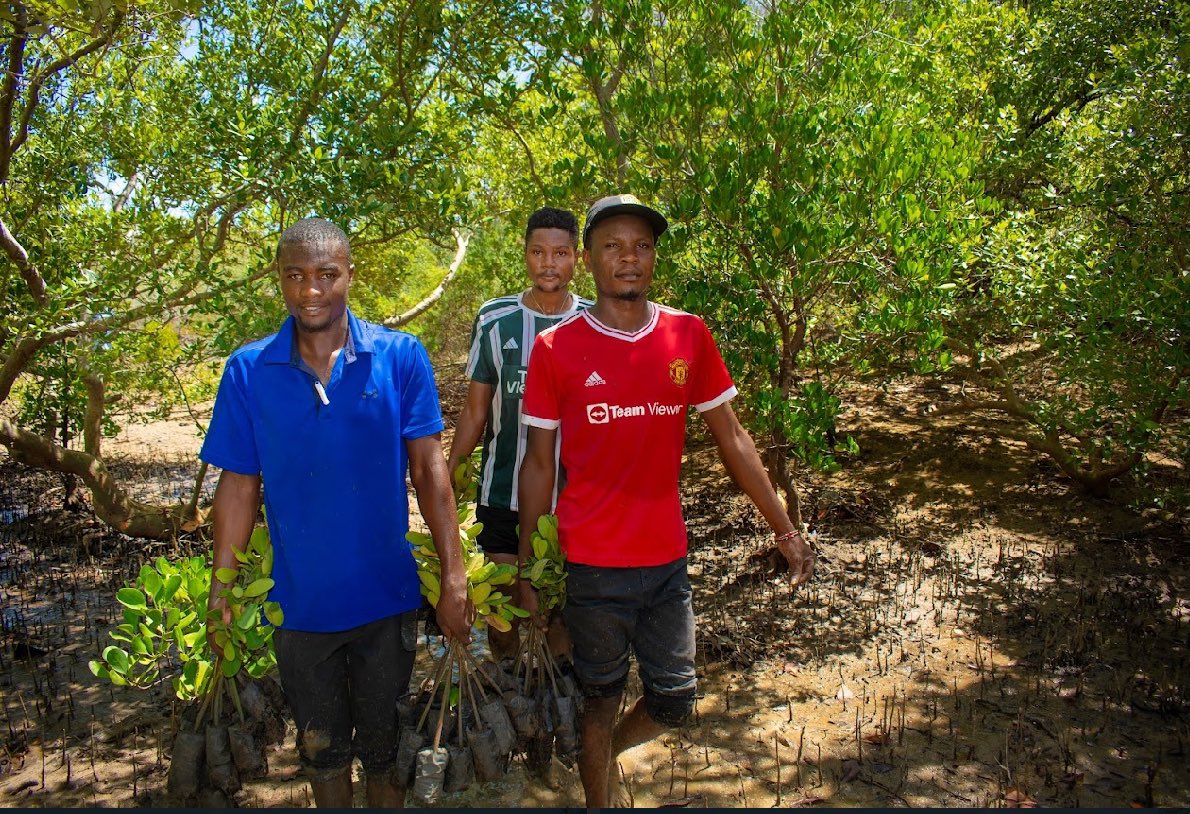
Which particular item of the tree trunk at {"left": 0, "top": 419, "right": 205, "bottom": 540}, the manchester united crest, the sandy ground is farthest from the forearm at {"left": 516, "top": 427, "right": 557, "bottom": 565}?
the tree trunk at {"left": 0, "top": 419, "right": 205, "bottom": 540}

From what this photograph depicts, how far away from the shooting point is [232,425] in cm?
219

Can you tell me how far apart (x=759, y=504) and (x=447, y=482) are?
917mm

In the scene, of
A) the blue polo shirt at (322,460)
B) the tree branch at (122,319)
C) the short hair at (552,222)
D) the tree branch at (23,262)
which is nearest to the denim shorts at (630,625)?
the blue polo shirt at (322,460)

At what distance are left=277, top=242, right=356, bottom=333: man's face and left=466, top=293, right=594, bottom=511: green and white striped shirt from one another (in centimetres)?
83

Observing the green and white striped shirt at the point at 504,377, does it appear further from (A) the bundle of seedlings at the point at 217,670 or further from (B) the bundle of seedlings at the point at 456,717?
(A) the bundle of seedlings at the point at 217,670

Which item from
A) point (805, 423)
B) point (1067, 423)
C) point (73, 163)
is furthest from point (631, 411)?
point (73, 163)

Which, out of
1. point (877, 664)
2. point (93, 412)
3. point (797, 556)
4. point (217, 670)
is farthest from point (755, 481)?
point (93, 412)

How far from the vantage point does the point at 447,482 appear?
2.34 metres

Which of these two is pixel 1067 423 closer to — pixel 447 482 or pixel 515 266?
pixel 447 482

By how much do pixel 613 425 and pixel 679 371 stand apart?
0.83ft

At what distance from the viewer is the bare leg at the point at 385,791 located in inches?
94.8

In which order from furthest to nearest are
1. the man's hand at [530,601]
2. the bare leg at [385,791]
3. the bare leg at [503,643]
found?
the bare leg at [503,643] → the man's hand at [530,601] → the bare leg at [385,791]

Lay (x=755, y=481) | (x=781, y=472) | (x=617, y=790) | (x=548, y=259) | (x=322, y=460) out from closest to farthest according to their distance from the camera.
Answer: (x=322, y=460), (x=755, y=481), (x=617, y=790), (x=548, y=259), (x=781, y=472)

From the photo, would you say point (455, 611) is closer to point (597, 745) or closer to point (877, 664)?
point (597, 745)
